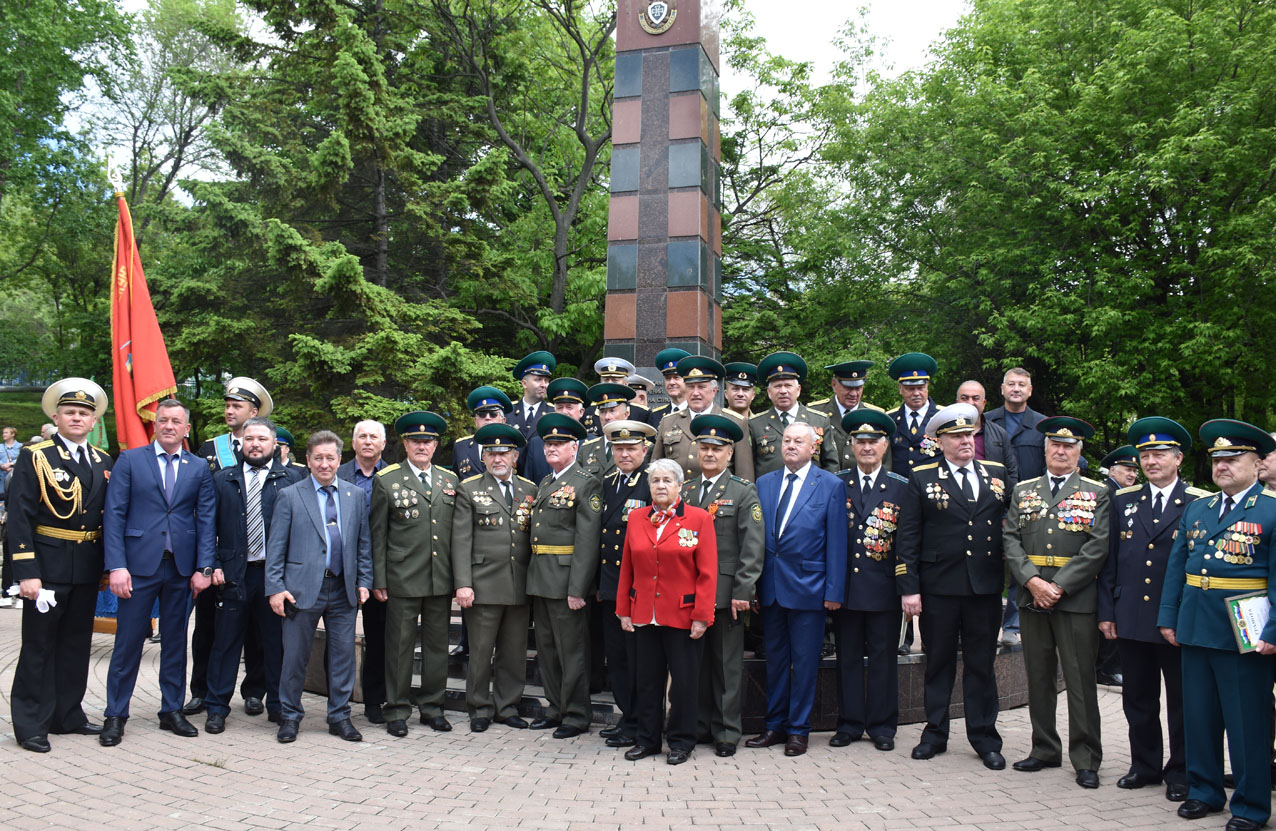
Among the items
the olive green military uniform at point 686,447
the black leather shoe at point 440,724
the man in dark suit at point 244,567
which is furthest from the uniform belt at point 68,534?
the olive green military uniform at point 686,447

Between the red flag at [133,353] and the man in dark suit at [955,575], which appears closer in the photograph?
the man in dark suit at [955,575]

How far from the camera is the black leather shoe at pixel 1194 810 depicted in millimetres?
4441

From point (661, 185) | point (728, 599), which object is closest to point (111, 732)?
point (728, 599)

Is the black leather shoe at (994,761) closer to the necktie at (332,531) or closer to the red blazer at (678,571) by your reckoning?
the red blazer at (678,571)

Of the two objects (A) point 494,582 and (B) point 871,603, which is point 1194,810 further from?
(A) point 494,582

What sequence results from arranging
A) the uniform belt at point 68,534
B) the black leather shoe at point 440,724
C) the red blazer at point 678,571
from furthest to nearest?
1. the black leather shoe at point 440,724
2. the uniform belt at point 68,534
3. the red blazer at point 678,571

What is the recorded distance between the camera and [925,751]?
5.37 meters

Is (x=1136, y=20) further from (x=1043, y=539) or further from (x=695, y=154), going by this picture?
(x=1043, y=539)

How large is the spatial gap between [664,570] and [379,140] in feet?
40.3

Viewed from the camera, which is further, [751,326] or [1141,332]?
[751,326]

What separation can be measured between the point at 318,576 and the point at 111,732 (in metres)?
1.42

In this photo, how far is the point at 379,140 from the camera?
15.3 m

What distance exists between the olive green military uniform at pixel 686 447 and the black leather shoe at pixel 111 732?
3.68 m

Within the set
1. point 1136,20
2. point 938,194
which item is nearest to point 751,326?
point 938,194
